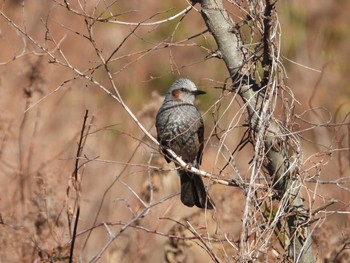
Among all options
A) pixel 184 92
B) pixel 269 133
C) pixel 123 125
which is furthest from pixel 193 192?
pixel 123 125

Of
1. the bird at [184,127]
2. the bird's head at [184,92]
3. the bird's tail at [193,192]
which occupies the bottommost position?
the bird's tail at [193,192]

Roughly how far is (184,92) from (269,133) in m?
1.90


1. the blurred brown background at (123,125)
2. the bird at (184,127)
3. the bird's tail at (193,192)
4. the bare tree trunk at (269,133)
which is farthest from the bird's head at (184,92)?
the bare tree trunk at (269,133)

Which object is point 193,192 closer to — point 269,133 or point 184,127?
point 184,127

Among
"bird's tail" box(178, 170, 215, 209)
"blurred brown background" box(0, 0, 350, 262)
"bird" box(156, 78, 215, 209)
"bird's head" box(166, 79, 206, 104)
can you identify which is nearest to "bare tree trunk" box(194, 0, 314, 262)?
"blurred brown background" box(0, 0, 350, 262)

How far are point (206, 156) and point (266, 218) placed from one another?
547cm

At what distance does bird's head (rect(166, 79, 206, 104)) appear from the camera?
5574 mm

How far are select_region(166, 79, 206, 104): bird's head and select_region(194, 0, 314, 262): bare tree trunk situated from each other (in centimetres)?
174

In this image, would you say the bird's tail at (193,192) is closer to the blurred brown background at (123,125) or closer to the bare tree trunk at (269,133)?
the blurred brown background at (123,125)

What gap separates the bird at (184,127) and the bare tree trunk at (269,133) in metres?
1.39

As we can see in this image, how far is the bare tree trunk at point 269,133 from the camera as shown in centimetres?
377

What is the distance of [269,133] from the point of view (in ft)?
12.4

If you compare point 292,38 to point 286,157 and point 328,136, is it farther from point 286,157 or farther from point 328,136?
point 286,157

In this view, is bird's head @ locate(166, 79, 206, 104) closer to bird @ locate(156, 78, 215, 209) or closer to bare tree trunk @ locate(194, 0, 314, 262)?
bird @ locate(156, 78, 215, 209)
